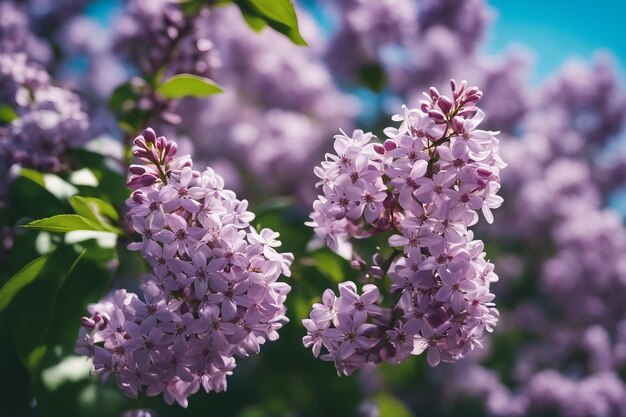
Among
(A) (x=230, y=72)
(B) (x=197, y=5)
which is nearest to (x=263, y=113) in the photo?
(A) (x=230, y=72)

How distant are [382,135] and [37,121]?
1.92 meters

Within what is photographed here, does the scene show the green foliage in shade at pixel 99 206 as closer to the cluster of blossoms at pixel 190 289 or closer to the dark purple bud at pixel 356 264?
the cluster of blossoms at pixel 190 289

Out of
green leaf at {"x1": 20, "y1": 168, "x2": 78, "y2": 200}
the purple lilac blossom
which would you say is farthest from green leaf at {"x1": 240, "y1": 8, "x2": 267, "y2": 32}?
the purple lilac blossom

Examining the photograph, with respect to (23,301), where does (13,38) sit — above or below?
above

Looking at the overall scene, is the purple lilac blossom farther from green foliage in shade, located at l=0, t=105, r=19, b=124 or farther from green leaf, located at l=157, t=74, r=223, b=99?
green foliage in shade, located at l=0, t=105, r=19, b=124

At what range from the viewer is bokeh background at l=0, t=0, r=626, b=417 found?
184cm

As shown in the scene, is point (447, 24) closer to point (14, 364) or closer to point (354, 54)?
point (354, 54)

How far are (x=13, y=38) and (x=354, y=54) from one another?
1715mm

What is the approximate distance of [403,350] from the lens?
997 mm

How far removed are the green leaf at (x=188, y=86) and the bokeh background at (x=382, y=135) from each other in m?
0.14

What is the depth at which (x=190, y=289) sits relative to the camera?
37.9 inches

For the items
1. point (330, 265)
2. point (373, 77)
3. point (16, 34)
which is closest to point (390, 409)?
point (330, 265)

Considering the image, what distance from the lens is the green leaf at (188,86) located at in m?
1.29

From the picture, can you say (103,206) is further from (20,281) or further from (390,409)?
(390,409)
